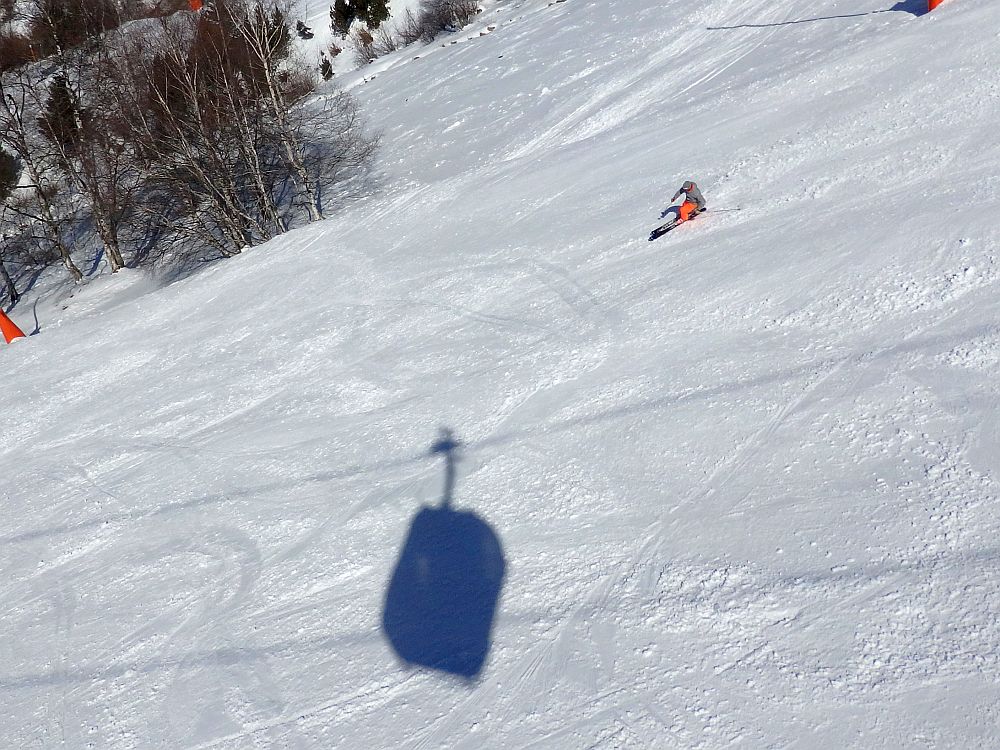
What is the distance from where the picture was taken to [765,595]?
15.5 ft

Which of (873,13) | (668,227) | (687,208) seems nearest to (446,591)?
(668,227)

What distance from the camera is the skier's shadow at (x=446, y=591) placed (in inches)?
201

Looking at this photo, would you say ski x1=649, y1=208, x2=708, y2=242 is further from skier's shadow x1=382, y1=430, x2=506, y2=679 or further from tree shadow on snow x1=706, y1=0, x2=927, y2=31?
tree shadow on snow x1=706, y1=0, x2=927, y2=31

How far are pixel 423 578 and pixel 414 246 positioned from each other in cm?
697

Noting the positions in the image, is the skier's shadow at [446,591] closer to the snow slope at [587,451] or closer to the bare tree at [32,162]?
the snow slope at [587,451]

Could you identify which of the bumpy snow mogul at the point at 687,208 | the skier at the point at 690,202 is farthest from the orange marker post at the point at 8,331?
the skier at the point at 690,202

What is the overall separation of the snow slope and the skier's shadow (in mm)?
78

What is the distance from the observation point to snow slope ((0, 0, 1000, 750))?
4527 mm

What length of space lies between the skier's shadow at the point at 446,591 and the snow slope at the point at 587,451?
78 millimetres

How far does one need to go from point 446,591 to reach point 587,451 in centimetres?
181

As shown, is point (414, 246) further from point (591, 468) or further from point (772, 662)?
point (772, 662)

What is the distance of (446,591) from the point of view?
561 centimetres

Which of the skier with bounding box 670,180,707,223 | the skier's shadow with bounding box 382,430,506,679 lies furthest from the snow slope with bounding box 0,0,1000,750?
the skier with bounding box 670,180,707,223

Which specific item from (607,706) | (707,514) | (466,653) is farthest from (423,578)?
(707,514)
